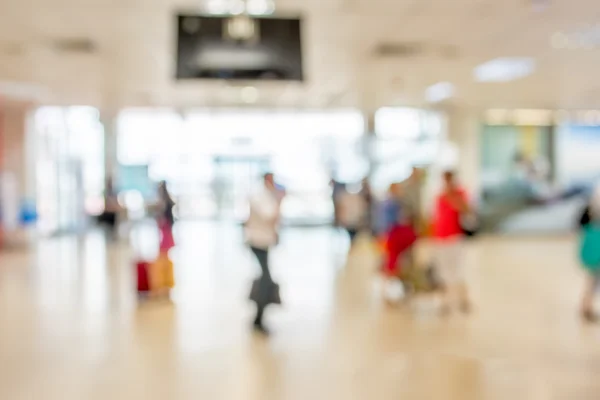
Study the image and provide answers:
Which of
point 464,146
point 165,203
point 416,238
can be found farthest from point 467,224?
point 464,146

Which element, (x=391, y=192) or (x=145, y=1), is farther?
(x=391, y=192)

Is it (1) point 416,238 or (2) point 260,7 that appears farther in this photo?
(1) point 416,238

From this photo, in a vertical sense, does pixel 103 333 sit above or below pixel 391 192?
below

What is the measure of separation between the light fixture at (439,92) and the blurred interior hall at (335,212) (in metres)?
0.12

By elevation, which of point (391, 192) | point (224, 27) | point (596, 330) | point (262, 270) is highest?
point (224, 27)

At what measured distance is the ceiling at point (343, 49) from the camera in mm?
6566

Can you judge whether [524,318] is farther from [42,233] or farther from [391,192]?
[42,233]

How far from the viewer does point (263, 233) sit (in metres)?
6.48

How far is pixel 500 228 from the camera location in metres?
17.0

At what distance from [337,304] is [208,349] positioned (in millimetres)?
2547

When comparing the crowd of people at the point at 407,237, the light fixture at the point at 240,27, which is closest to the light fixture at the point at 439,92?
the crowd of people at the point at 407,237

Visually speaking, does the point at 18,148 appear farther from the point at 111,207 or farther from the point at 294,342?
the point at 294,342

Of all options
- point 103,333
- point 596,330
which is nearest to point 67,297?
point 103,333

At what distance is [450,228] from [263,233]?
2.09m
